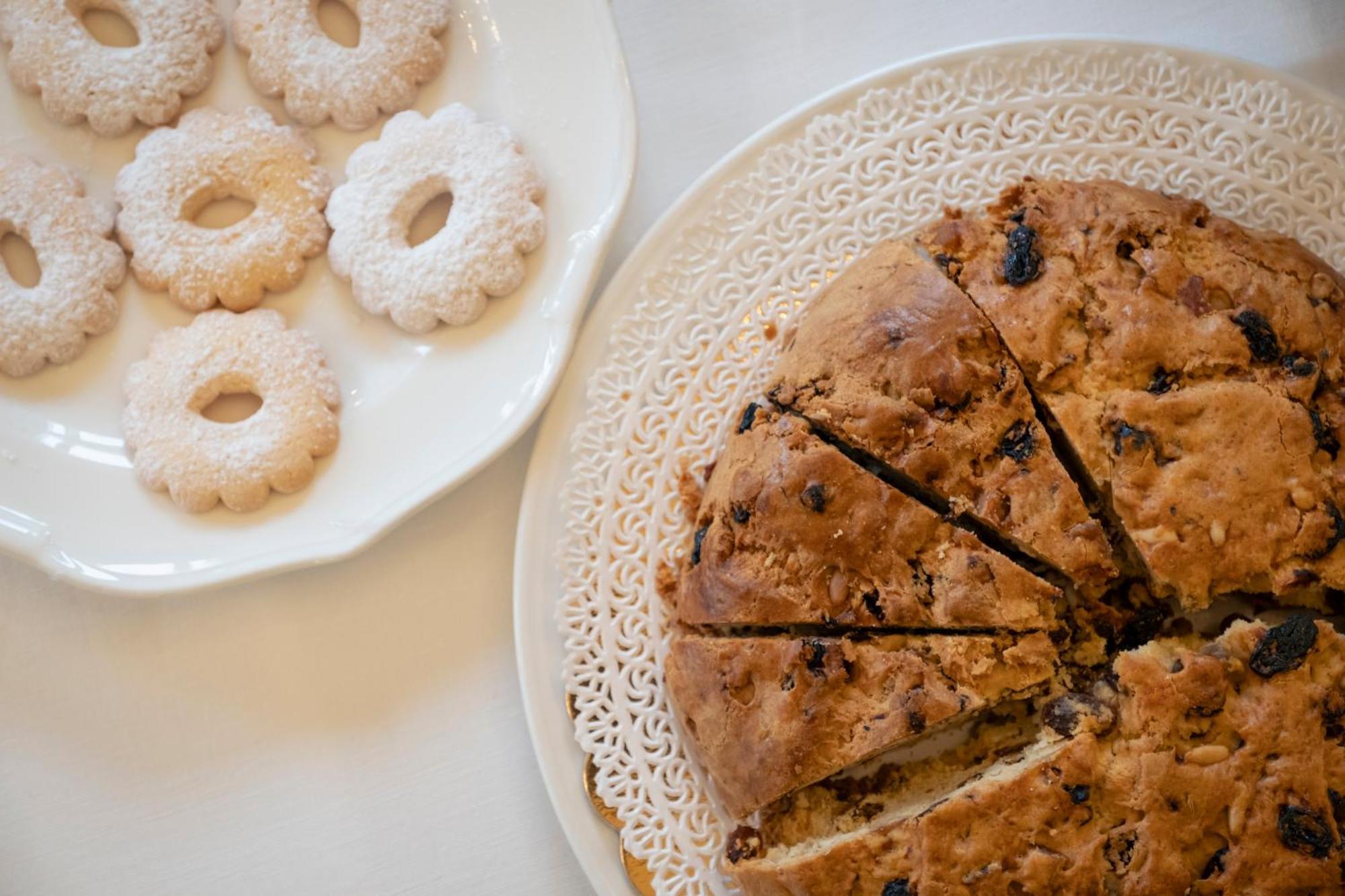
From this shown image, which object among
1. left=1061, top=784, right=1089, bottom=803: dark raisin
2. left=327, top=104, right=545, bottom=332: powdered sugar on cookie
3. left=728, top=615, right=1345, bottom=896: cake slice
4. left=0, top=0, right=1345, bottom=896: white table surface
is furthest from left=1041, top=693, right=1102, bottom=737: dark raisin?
left=327, top=104, right=545, bottom=332: powdered sugar on cookie

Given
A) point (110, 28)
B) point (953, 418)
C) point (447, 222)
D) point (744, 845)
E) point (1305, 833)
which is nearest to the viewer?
point (1305, 833)

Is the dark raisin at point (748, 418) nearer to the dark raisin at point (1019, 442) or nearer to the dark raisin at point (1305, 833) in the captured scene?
the dark raisin at point (1019, 442)

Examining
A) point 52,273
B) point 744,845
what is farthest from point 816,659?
point 52,273

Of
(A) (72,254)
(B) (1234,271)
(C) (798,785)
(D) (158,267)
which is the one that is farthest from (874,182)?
(A) (72,254)

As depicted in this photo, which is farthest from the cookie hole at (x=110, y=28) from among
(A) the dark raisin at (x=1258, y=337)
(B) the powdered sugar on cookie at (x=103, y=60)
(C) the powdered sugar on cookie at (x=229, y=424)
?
(A) the dark raisin at (x=1258, y=337)

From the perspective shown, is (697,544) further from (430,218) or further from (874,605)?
(430,218)

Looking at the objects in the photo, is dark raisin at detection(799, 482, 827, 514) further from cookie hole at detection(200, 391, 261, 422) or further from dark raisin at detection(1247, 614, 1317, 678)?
cookie hole at detection(200, 391, 261, 422)

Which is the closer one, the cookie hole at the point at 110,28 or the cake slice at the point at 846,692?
the cake slice at the point at 846,692
